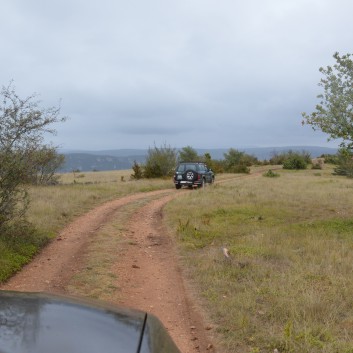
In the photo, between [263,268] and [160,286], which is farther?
[263,268]

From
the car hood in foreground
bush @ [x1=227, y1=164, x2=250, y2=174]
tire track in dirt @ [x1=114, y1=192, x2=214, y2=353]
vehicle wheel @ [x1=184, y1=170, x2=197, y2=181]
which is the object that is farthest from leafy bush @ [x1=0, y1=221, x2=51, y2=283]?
bush @ [x1=227, y1=164, x2=250, y2=174]

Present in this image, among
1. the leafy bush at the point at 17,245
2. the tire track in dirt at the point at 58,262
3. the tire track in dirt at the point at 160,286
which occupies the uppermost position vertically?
the leafy bush at the point at 17,245

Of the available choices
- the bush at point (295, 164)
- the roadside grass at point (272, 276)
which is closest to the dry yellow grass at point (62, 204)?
the roadside grass at point (272, 276)

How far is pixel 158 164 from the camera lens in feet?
110

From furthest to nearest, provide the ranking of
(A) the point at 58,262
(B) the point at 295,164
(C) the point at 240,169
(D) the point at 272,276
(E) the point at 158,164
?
(B) the point at 295,164, (C) the point at 240,169, (E) the point at 158,164, (A) the point at 58,262, (D) the point at 272,276

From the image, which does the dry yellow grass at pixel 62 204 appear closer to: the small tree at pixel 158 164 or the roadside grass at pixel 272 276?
the roadside grass at pixel 272 276

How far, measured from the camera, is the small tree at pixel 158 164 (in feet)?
110

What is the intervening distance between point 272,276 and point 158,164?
88.4 ft

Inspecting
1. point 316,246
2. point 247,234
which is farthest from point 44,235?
point 316,246

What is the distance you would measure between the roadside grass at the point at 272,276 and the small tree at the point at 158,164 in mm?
19289

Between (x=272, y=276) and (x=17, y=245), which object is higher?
(x=17, y=245)

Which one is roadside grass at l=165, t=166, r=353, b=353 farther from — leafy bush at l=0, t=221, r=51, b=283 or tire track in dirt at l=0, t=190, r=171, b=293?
leafy bush at l=0, t=221, r=51, b=283

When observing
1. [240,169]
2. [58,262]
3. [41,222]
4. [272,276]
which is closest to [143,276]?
[58,262]

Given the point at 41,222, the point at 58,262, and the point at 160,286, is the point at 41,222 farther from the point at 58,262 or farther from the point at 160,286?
the point at 160,286
